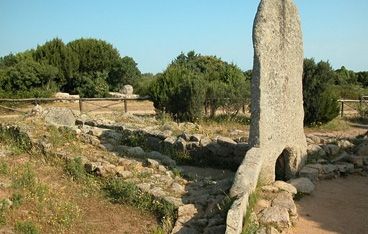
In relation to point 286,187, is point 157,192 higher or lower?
lower

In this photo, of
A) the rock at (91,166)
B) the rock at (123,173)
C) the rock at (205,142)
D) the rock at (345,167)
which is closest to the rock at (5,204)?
the rock at (91,166)

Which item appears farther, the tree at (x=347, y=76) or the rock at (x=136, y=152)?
the tree at (x=347, y=76)

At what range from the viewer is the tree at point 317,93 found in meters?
16.1

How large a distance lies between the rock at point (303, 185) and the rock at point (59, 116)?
24.8 ft

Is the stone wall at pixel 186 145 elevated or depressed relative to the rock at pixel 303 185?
elevated

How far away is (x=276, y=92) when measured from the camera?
7.86m

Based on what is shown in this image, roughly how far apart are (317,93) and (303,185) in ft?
30.8

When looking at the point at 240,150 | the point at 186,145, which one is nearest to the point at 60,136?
the point at 186,145

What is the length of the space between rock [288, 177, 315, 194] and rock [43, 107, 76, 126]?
7.54 meters

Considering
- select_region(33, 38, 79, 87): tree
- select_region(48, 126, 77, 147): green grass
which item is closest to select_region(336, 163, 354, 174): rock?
select_region(48, 126, 77, 147): green grass

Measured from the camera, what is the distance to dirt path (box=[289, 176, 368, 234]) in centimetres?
609

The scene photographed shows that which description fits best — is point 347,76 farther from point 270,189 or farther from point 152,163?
point 270,189

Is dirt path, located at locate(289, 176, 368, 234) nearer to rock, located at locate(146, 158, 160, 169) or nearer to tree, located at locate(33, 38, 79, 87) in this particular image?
rock, located at locate(146, 158, 160, 169)

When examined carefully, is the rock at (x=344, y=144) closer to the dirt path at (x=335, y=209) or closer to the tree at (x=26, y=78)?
the dirt path at (x=335, y=209)
